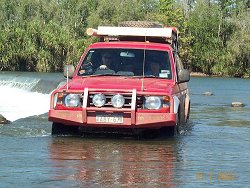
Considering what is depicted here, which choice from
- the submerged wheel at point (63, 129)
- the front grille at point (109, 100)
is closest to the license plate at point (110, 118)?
the front grille at point (109, 100)

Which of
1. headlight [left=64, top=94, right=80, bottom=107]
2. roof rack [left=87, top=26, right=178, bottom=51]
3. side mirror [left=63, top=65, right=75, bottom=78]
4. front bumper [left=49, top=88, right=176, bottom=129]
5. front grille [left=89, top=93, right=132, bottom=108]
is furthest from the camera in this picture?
roof rack [left=87, top=26, right=178, bottom=51]

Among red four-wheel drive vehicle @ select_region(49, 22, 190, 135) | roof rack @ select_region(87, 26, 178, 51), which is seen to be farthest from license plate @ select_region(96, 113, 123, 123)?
roof rack @ select_region(87, 26, 178, 51)

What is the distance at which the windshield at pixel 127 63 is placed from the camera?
13375 mm

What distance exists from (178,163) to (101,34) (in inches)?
240

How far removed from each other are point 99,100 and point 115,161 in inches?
80.2

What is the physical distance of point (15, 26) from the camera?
83875 mm

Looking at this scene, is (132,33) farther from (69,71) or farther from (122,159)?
(122,159)

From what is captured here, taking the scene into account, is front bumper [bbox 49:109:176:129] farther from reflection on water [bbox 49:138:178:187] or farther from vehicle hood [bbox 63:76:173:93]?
vehicle hood [bbox 63:76:173:93]

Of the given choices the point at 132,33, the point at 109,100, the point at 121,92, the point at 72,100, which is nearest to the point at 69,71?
the point at 72,100

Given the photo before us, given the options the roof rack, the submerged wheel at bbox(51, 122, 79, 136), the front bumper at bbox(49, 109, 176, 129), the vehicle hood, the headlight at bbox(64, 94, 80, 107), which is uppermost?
the roof rack

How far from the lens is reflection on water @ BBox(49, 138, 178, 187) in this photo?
329 inches

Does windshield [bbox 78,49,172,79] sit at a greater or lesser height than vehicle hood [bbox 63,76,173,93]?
greater

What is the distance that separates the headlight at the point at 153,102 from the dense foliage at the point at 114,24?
217ft

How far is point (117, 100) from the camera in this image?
11719mm
